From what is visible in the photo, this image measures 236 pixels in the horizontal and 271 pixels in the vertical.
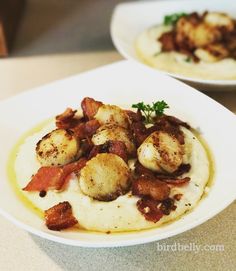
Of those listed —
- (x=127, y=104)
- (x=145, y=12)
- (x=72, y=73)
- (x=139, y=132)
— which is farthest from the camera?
(x=145, y=12)

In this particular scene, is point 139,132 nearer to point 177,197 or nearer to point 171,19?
point 177,197

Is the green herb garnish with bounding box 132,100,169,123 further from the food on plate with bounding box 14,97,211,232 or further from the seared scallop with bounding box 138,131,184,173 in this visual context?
the seared scallop with bounding box 138,131,184,173

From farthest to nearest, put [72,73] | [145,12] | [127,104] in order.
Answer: [145,12]
[72,73]
[127,104]

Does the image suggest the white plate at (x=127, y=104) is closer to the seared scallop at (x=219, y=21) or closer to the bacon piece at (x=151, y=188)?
the bacon piece at (x=151, y=188)

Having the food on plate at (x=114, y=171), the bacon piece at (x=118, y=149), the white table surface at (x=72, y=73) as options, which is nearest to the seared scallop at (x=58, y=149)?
the food on plate at (x=114, y=171)

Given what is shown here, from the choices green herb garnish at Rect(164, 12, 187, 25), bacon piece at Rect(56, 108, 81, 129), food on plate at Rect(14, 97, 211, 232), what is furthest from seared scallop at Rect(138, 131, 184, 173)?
green herb garnish at Rect(164, 12, 187, 25)

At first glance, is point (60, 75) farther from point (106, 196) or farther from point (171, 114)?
point (106, 196)

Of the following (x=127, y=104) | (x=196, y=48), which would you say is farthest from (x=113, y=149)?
(x=196, y=48)
